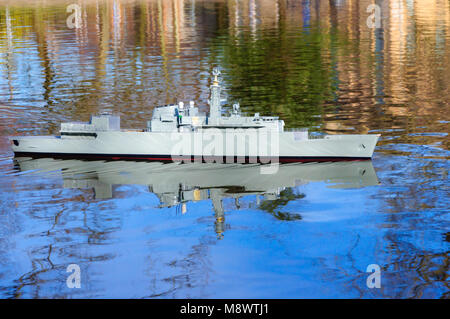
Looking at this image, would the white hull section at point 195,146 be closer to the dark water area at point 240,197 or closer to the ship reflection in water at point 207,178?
the ship reflection in water at point 207,178

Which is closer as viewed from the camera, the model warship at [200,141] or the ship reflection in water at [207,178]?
the ship reflection in water at [207,178]

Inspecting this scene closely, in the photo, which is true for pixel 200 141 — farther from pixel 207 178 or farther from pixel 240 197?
pixel 240 197

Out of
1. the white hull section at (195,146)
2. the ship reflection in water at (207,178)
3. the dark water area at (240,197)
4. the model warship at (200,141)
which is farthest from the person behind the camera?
the model warship at (200,141)

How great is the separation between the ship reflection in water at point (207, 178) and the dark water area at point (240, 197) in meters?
0.15

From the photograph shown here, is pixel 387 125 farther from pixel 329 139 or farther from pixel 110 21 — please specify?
pixel 110 21

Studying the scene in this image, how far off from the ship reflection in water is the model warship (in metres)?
0.98

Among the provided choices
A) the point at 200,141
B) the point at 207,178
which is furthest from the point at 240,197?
the point at 200,141

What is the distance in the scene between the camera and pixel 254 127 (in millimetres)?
49781

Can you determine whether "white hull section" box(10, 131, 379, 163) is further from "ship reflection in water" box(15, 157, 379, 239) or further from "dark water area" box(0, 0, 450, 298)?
"dark water area" box(0, 0, 450, 298)

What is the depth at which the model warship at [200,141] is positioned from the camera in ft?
161

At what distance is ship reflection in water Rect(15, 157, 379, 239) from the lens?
1612 inches

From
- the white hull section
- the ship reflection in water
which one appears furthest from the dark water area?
the white hull section

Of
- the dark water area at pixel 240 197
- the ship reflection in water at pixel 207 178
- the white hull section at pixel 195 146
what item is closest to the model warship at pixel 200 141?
the white hull section at pixel 195 146

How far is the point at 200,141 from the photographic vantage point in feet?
165
